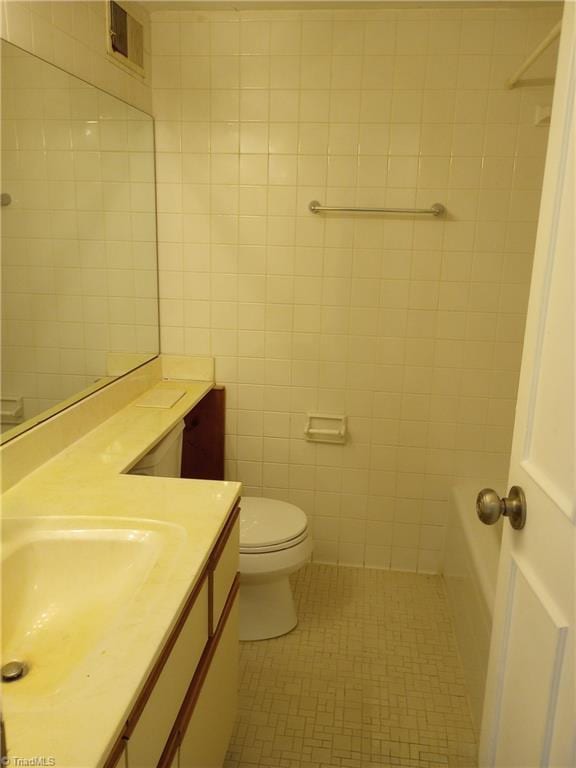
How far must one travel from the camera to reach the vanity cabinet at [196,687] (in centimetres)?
87

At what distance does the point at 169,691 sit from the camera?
38.8 inches

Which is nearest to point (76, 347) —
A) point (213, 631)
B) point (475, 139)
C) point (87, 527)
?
point (87, 527)

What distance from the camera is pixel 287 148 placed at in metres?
2.29

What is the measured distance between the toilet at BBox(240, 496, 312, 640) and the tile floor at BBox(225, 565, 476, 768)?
6 cm

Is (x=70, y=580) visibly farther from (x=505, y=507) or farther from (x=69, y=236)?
(x=69, y=236)

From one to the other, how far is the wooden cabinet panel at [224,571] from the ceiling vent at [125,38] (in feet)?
5.44

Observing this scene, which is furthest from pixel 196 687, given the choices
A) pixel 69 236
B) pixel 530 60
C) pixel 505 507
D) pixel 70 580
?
pixel 530 60

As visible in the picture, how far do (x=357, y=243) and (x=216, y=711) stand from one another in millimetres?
1710

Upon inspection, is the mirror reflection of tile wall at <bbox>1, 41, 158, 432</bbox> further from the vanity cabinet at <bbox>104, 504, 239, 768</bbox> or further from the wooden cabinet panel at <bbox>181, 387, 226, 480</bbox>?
the vanity cabinet at <bbox>104, 504, 239, 768</bbox>

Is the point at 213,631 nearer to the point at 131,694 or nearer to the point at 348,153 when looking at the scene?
the point at 131,694

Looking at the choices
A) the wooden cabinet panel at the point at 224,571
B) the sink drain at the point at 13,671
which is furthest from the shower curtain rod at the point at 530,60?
the sink drain at the point at 13,671

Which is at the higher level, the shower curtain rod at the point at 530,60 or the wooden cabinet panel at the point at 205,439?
the shower curtain rod at the point at 530,60

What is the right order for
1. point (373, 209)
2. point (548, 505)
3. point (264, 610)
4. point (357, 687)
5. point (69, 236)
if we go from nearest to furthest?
point (548, 505)
point (69, 236)
point (357, 687)
point (264, 610)
point (373, 209)

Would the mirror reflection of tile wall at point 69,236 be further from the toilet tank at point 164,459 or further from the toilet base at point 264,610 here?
the toilet base at point 264,610
